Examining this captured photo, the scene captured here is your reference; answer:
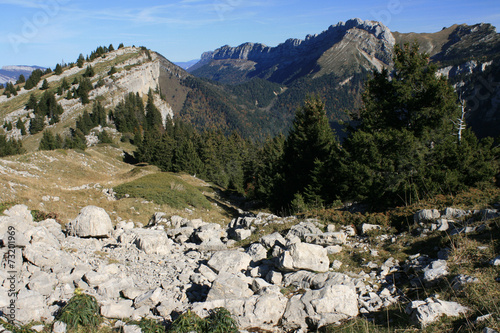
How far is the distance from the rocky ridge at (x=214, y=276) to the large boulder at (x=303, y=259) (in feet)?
0.10

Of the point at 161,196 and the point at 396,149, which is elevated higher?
the point at 396,149

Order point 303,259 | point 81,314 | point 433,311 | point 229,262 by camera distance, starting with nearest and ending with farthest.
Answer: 1. point 433,311
2. point 81,314
3. point 303,259
4. point 229,262

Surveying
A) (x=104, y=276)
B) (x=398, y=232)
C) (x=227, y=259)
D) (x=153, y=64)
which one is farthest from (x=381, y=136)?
(x=153, y=64)

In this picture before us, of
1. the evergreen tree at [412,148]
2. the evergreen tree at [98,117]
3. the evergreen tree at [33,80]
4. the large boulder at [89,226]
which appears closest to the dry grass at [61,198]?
the large boulder at [89,226]

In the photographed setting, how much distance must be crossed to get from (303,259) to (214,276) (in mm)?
2773

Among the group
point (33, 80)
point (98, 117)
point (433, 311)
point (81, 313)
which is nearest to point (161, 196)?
point (81, 313)

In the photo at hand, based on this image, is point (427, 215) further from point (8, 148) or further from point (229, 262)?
point (8, 148)

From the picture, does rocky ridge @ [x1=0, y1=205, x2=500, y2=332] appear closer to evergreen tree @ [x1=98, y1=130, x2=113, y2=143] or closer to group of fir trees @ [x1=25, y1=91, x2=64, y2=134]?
evergreen tree @ [x1=98, y1=130, x2=113, y2=143]

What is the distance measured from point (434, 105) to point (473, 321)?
15.8 metres

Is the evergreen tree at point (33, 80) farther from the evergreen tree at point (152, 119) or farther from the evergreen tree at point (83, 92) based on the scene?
the evergreen tree at point (152, 119)

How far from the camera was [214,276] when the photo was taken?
9078 millimetres

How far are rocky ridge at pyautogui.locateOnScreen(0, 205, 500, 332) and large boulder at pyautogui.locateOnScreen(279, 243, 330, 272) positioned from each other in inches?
1.2

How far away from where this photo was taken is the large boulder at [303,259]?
346 inches

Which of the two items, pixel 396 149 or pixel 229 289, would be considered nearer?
pixel 229 289
